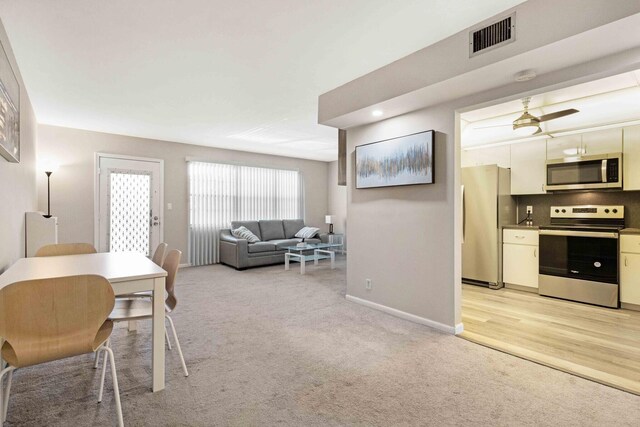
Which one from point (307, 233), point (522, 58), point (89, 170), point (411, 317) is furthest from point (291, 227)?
point (522, 58)

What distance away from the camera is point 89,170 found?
17.8 ft

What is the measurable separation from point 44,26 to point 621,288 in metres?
5.92

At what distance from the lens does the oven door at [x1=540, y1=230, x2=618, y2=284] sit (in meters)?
3.71

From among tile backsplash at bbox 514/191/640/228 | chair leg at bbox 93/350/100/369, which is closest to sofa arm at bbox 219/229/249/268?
chair leg at bbox 93/350/100/369

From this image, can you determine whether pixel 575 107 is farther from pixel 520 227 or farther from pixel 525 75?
pixel 525 75

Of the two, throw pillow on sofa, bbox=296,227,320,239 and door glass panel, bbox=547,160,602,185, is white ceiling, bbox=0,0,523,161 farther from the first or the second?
throw pillow on sofa, bbox=296,227,320,239

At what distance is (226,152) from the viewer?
7020mm

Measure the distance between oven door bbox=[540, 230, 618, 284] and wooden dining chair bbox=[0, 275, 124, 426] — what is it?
15.3 ft

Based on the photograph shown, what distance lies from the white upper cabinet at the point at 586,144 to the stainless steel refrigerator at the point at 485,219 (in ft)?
2.10

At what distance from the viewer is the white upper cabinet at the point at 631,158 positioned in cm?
380

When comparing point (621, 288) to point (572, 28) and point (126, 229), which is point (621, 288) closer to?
point (572, 28)

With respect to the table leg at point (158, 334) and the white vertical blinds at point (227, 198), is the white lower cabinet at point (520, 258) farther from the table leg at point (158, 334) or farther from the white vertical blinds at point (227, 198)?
the white vertical blinds at point (227, 198)

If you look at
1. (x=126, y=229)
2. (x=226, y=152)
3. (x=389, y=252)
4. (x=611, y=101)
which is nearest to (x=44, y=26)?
(x=389, y=252)

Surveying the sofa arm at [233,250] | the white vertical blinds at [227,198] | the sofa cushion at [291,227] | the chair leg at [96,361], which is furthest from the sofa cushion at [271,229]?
the chair leg at [96,361]
